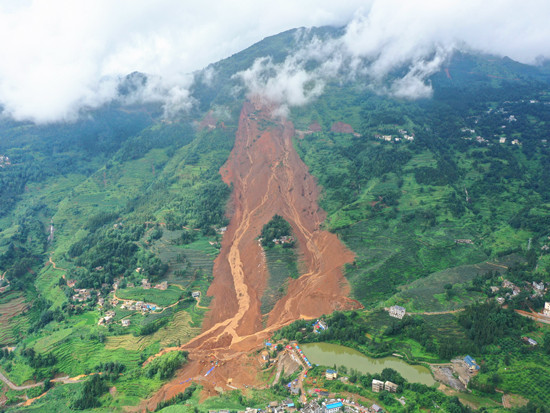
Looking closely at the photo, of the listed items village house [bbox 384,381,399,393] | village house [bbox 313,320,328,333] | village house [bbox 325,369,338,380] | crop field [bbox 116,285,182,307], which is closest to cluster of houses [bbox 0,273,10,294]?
crop field [bbox 116,285,182,307]

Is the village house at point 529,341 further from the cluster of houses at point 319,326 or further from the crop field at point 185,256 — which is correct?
the crop field at point 185,256

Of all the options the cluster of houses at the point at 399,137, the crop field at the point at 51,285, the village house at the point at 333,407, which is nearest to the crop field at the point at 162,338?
the crop field at the point at 51,285

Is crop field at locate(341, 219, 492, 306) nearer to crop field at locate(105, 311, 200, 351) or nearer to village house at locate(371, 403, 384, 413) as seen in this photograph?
village house at locate(371, 403, 384, 413)

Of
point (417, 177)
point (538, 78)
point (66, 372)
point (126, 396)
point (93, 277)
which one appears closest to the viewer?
point (126, 396)

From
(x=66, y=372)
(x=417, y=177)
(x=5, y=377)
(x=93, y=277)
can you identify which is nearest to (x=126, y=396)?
(x=66, y=372)

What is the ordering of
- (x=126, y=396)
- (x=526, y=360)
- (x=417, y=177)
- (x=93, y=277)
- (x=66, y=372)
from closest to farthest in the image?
(x=526, y=360), (x=126, y=396), (x=66, y=372), (x=93, y=277), (x=417, y=177)

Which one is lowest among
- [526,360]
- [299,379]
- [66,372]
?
[526,360]

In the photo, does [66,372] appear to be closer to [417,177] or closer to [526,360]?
[526,360]

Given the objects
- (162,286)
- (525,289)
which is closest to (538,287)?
(525,289)

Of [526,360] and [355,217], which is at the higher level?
[355,217]
